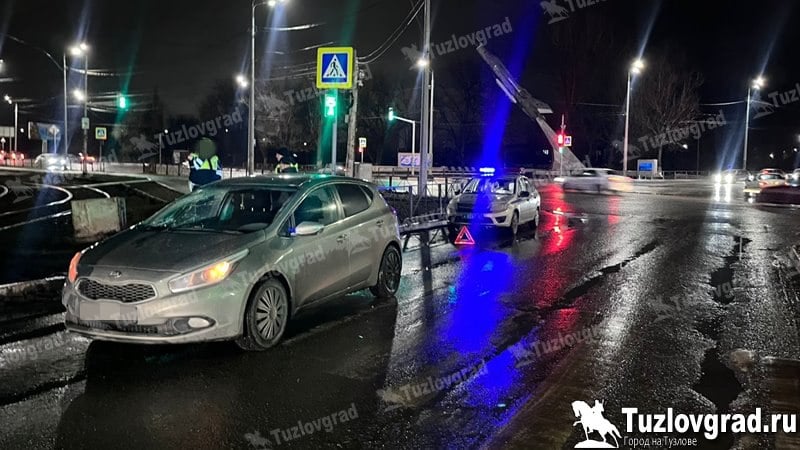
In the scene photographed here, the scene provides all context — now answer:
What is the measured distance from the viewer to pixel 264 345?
6.29 meters

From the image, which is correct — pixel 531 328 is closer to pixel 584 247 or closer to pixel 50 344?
pixel 50 344

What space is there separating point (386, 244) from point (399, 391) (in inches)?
133

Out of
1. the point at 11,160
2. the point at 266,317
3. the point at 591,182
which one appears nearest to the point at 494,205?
the point at 266,317

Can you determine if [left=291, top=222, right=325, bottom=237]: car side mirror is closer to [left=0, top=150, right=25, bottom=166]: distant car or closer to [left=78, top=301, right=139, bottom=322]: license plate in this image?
[left=78, top=301, right=139, bottom=322]: license plate

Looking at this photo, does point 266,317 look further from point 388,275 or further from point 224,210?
point 388,275

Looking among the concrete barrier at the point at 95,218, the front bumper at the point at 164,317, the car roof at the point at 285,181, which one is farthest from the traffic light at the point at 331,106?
the front bumper at the point at 164,317

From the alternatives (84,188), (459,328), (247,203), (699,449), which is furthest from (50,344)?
(84,188)

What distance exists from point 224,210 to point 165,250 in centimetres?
147

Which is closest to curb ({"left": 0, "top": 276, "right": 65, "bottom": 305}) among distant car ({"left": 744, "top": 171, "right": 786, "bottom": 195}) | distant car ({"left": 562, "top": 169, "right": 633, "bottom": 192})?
distant car ({"left": 562, "top": 169, "right": 633, "bottom": 192})

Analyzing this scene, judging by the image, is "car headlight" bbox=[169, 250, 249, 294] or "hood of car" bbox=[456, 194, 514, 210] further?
"hood of car" bbox=[456, 194, 514, 210]

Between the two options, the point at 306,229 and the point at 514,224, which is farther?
the point at 514,224

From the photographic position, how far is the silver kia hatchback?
5.71m

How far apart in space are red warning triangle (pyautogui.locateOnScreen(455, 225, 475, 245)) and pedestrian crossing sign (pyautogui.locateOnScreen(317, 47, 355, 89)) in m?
4.05

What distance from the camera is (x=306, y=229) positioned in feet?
21.7
